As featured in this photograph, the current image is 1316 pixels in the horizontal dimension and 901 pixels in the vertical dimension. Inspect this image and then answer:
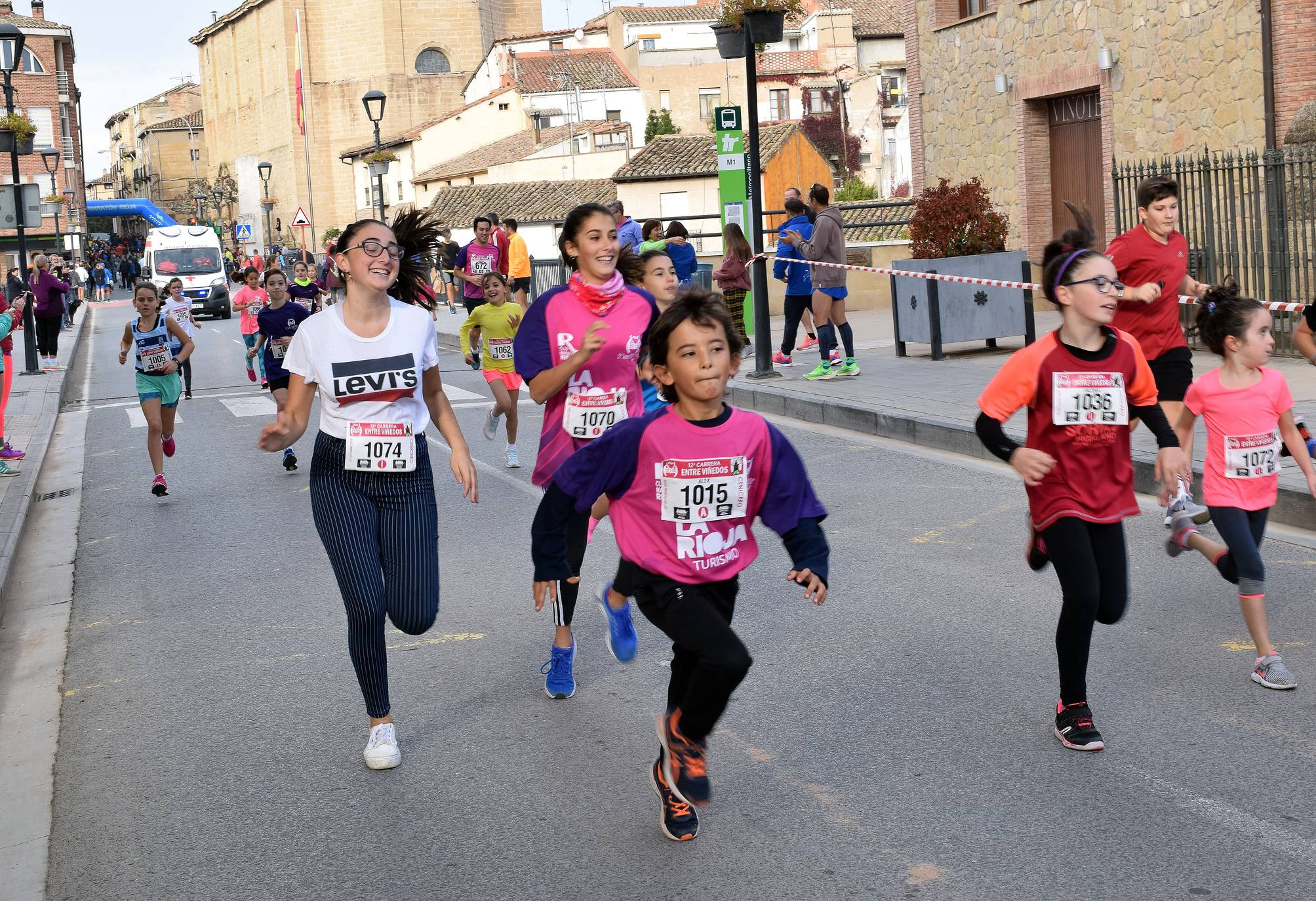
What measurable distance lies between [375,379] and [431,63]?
90.4 m

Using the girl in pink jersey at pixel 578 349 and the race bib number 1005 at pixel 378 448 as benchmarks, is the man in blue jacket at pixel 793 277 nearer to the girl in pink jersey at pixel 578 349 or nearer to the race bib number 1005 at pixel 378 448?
the girl in pink jersey at pixel 578 349

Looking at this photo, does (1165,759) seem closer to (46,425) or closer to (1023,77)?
(46,425)

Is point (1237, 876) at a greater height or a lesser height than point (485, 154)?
lesser

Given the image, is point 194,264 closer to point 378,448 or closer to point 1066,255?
point 378,448

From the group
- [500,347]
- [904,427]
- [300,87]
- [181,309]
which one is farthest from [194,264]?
[300,87]

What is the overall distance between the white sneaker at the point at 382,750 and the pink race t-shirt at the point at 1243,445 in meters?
3.02

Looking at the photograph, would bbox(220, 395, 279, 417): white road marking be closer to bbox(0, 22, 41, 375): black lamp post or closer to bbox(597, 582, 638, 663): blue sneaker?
bbox(0, 22, 41, 375): black lamp post

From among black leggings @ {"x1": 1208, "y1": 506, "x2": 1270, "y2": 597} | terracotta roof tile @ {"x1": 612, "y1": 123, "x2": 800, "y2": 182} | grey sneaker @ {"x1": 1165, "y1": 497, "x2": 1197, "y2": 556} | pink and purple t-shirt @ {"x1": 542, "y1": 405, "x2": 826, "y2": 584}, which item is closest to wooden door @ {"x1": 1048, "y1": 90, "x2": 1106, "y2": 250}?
grey sneaker @ {"x1": 1165, "y1": 497, "x2": 1197, "y2": 556}

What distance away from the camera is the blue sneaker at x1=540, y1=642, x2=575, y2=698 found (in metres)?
5.74

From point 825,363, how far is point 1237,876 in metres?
11.8

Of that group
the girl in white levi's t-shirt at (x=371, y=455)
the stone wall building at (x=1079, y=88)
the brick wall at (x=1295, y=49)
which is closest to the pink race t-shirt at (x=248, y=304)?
the stone wall building at (x=1079, y=88)

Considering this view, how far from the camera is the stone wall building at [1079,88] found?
56.4 ft

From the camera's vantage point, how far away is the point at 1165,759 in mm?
4699

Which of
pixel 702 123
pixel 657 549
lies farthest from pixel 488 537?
pixel 702 123
